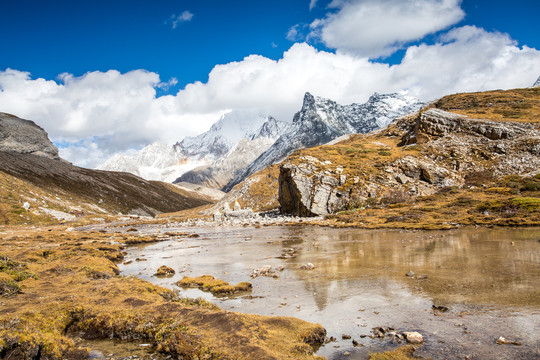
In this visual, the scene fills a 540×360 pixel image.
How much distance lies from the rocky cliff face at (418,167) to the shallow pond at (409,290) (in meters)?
37.6

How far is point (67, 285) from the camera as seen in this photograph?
16.3 metres

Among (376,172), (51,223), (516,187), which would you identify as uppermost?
(376,172)

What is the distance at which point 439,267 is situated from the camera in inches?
727

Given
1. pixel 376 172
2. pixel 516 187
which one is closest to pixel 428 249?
pixel 516 187

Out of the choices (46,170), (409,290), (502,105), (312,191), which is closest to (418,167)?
(312,191)

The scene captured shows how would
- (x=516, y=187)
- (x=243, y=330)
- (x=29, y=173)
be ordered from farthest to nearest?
(x=29, y=173) < (x=516, y=187) < (x=243, y=330)

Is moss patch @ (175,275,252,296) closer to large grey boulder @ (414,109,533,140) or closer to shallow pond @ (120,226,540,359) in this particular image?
shallow pond @ (120,226,540,359)

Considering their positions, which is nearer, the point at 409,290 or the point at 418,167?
the point at 409,290

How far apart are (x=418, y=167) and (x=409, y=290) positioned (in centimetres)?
6086

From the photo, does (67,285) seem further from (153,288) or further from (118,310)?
(118,310)

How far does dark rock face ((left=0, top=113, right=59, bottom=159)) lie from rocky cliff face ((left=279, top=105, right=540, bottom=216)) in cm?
18143

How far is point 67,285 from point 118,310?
6.35 metres

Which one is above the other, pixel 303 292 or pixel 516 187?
pixel 516 187

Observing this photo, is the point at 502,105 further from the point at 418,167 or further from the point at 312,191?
the point at 312,191
